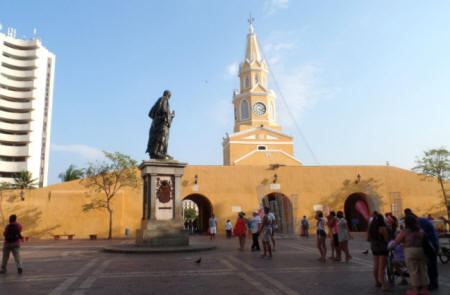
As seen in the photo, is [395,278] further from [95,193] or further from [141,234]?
[95,193]

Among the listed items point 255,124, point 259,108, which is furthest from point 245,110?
point 255,124

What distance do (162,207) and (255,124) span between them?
1231 inches

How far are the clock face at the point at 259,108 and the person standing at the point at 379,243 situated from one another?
37.9m

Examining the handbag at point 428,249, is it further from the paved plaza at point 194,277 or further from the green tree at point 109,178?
the green tree at point 109,178

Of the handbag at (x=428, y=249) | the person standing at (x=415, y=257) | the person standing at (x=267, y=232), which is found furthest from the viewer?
the person standing at (x=267, y=232)

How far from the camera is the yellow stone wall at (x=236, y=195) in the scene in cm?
2328

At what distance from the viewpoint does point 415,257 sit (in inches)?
212

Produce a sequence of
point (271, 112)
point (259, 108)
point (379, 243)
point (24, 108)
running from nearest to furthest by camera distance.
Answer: point (379, 243) < point (259, 108) < point (271, 112) < point (24, 108)

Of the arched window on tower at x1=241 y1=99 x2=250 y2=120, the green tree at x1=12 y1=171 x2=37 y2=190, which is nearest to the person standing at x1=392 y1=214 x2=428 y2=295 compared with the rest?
the green tree at x1=12 y1=171 x2=37 y2=190

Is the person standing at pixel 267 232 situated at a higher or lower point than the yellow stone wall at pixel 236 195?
lower

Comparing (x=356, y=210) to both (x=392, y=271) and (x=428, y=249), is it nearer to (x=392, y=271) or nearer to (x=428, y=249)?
(x=392, y=271)

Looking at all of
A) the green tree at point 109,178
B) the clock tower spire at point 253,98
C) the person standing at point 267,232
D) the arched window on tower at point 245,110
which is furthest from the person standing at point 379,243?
the arched window on tower at point 245,110

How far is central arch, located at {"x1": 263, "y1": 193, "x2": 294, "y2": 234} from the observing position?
87.7 feet

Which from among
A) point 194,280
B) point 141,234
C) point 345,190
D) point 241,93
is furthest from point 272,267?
point 241,93
